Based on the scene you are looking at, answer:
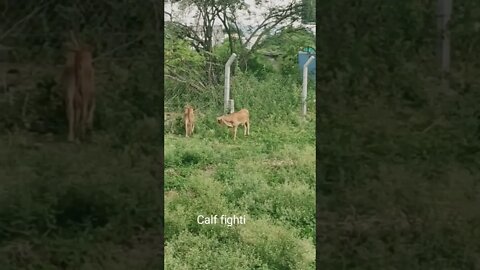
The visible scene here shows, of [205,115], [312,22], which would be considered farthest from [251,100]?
[312,22]

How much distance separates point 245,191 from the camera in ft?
5.47

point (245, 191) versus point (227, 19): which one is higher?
point (227, 19)

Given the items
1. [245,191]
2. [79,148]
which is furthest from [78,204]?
[245,191]

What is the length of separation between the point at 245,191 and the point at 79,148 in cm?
43

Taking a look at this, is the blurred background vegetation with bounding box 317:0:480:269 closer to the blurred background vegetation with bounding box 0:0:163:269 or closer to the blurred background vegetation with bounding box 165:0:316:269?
the blurred background vegetation with bounding box 165:0:316:269

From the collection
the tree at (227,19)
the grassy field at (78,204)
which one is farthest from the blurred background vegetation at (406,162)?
the grassy field at (78,204)

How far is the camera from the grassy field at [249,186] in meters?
1.65

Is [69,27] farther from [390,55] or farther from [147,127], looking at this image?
[390,55]

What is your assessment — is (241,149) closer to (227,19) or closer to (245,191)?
(245,191)

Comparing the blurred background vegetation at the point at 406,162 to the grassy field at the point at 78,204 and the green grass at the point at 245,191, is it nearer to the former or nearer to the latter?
the green grass at the point at 245,191

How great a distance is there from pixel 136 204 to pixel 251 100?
392 millimetres

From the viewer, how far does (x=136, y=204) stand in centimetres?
170

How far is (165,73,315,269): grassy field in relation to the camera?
5.42ft

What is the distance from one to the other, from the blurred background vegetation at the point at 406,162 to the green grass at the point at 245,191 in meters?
0.06
